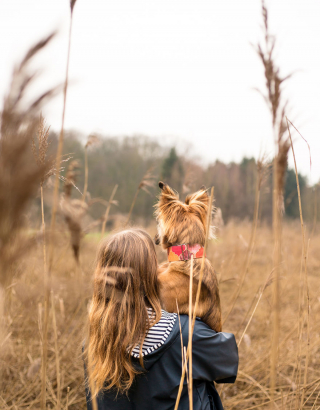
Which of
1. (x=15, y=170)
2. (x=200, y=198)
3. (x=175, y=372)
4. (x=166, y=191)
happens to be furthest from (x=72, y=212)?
(x=200, y=198)

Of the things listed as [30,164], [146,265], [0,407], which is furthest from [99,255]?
[0,407]

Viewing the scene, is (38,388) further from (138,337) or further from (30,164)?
(30,164)

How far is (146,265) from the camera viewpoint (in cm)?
148

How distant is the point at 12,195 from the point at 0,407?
219 cm

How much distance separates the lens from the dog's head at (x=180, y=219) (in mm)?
1971

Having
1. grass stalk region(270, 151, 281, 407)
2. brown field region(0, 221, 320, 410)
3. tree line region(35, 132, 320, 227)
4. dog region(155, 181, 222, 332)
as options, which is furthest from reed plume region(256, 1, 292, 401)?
tree line region(35, 132, 320, 227)

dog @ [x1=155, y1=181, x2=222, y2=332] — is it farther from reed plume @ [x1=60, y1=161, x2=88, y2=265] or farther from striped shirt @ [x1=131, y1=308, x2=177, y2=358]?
reed plume @ [x1=60, y1=161, x2=88, y2=265]

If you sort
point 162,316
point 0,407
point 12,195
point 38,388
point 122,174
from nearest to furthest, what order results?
point 12,195
point 162,316
point 0,407
point 38,388
point 122,174

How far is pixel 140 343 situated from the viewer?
1.38 meters

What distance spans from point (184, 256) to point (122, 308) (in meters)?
0.65

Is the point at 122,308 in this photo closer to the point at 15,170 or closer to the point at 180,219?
the point at 180,219

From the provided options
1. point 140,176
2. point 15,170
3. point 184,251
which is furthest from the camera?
point 140,176

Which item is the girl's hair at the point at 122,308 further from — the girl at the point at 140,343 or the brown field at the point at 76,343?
the brown field at the point at 76,343

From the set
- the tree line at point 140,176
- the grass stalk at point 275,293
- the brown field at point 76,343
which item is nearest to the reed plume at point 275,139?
the grass stalk at point 275,293
